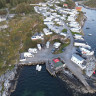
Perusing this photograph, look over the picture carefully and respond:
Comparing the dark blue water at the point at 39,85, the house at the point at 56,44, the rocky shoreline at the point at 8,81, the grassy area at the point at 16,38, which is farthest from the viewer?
the house at the point at 56,44

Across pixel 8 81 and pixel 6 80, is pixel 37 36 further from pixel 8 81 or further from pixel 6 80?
pixel 8 81

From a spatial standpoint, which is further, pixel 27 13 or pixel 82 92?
pixel 27 13

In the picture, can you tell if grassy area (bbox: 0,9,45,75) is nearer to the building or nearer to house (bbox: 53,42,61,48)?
house (bbox: 53,42,61,48)

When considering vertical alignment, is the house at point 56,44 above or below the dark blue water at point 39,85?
above

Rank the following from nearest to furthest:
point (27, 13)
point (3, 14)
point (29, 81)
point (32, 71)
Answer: point (29, 81) < point (32, 71) < point (3, 14) < point (27, 13)

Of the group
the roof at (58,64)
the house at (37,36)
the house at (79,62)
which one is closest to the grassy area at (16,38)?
the house at (37,36)

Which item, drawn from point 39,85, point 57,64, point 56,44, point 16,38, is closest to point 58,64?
point 57,64

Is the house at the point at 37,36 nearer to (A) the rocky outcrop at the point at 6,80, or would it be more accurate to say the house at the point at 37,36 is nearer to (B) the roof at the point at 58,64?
(A) the rocky outcrop at the point at 6,80

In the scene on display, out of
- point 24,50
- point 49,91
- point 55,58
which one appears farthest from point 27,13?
point 49,91

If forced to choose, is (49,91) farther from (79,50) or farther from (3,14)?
(3,14)
